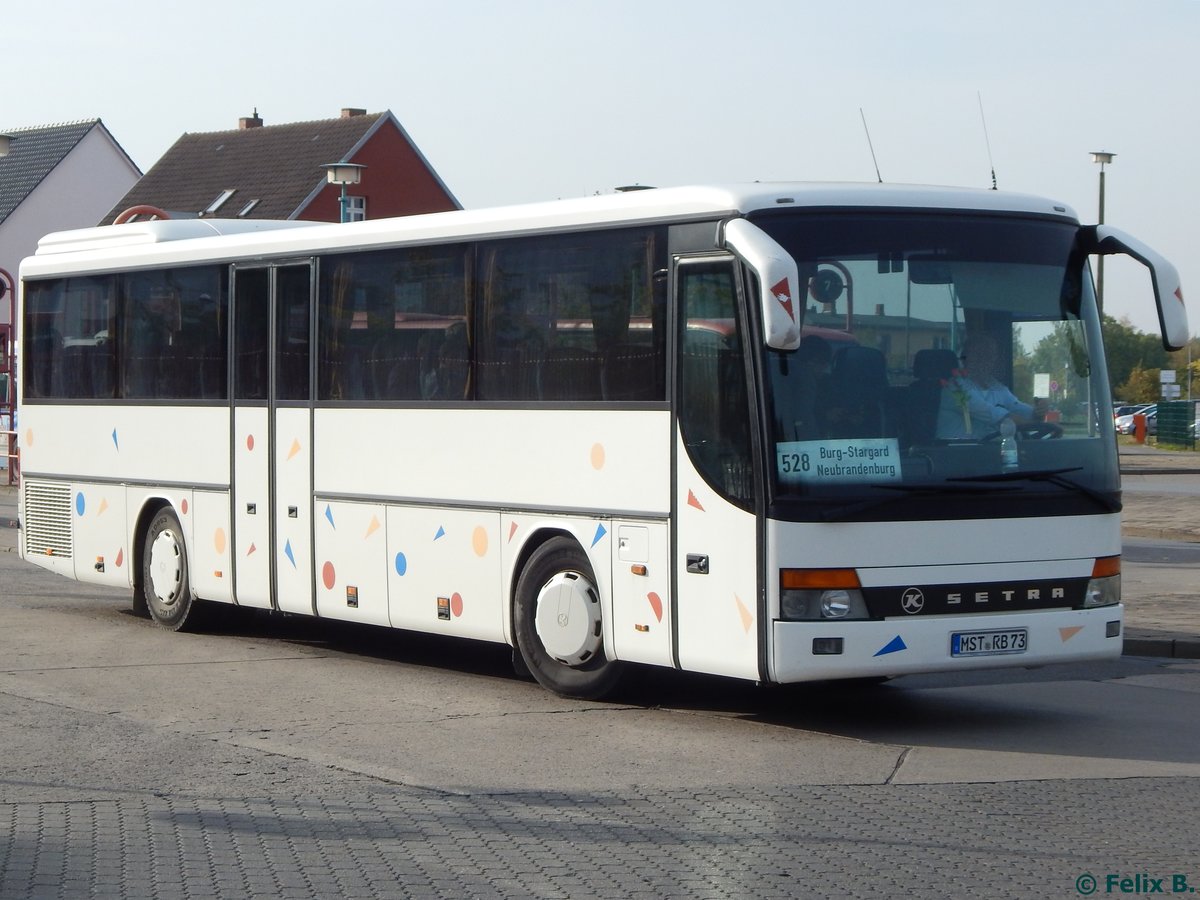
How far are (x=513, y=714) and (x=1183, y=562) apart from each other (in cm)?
1241

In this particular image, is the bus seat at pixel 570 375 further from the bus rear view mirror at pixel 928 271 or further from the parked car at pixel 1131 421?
the parked car at pixel 1131 421

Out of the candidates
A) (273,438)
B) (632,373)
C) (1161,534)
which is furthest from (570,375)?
(1161,534)

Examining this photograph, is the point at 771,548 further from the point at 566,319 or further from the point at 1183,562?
the point at 1183,562

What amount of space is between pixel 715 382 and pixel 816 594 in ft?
4.25

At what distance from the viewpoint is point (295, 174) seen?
62125 mm

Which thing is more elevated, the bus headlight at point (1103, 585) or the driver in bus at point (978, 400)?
the driver in bus at point (978, 400)

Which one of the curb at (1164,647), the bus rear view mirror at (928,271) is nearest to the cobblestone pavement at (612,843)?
the bus rear view mirror at (928,271)

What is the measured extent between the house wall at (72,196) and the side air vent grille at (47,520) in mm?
55500

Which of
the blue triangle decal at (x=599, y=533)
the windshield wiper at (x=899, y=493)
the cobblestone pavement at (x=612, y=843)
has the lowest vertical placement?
the cobblestone pavement at (x=612, y=843)

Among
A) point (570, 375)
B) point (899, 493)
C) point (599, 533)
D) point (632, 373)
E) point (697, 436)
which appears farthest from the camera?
point (570, 375)

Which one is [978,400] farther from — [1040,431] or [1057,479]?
[1057,479]

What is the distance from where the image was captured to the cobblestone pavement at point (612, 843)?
6.63 metres

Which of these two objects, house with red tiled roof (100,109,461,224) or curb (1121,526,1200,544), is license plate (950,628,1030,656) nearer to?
curb (1121,526,1200,544)

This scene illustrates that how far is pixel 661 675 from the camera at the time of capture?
12.6 m
